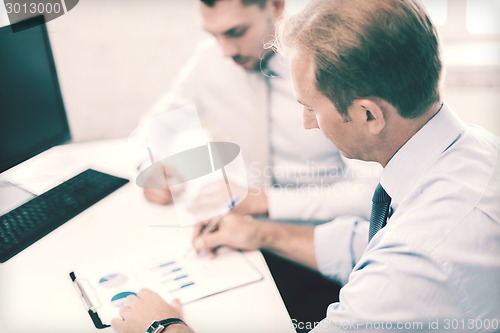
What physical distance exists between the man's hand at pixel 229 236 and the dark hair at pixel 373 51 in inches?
13.5

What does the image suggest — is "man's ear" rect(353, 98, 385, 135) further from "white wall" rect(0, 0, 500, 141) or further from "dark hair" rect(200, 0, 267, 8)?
"white wall" rect(0, 0, 500, 141)

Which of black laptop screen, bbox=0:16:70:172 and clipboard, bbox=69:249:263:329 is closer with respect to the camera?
clipboard, bbox=69:249:263:329

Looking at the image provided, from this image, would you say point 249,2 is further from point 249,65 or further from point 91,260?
point 91,260

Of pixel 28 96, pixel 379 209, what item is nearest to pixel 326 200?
pixel 379 209

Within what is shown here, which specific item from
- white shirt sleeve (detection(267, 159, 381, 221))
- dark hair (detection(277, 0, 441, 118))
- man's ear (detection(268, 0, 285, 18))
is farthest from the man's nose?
man's ear (detection(268, 0, 285, 18))

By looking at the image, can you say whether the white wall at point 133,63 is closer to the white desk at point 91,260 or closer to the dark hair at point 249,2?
the dark hair at point 249,2

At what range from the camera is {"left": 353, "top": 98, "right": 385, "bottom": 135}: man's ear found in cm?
71

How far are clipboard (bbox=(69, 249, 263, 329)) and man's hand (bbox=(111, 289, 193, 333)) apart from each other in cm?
2

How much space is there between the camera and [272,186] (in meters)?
1.38

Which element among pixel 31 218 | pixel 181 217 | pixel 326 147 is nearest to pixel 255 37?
pixel 326 147

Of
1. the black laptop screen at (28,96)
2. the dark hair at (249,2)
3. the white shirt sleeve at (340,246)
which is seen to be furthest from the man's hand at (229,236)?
the dark hair at (249,2)

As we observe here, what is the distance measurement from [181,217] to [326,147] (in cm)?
51

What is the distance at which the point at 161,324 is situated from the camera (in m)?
0.73

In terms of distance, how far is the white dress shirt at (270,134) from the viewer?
119cm
